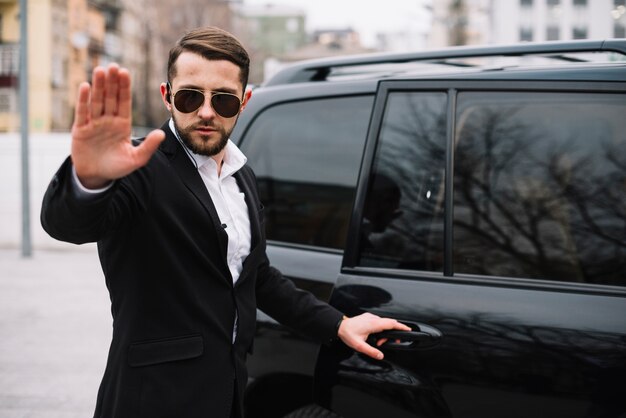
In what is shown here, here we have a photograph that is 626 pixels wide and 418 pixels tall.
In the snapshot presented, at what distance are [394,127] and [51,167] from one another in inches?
357

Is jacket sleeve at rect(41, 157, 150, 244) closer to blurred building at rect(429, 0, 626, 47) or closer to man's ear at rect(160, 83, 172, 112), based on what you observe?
man's ear at rect(160, 83, 172, 112)

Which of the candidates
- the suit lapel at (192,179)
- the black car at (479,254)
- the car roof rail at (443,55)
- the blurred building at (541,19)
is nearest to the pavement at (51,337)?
the black car at (479,254)

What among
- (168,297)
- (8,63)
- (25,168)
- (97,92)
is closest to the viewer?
(97,92)

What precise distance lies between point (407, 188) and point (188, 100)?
2.74 ft

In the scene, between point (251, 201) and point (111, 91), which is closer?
point (111, 91)

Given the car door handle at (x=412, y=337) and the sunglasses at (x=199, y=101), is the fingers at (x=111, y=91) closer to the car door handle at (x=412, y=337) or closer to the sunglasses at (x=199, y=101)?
the sunglasses at (x=199, y=101)

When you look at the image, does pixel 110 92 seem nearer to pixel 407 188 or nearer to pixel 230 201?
pixel 230 201

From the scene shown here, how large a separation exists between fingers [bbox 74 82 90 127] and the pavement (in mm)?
3043

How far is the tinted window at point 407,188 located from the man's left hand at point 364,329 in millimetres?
230

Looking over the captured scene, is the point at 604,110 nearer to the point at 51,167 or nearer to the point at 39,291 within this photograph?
the point at 39,291

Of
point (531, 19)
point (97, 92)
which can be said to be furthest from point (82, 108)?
point (531, 19)

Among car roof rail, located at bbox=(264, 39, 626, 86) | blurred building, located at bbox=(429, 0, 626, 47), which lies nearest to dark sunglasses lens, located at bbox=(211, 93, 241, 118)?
car roof rail, located at bbox=(264, 39, 626, 86)

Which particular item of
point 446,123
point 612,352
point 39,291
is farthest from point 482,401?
point 39,291

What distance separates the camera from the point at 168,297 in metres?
1.52
